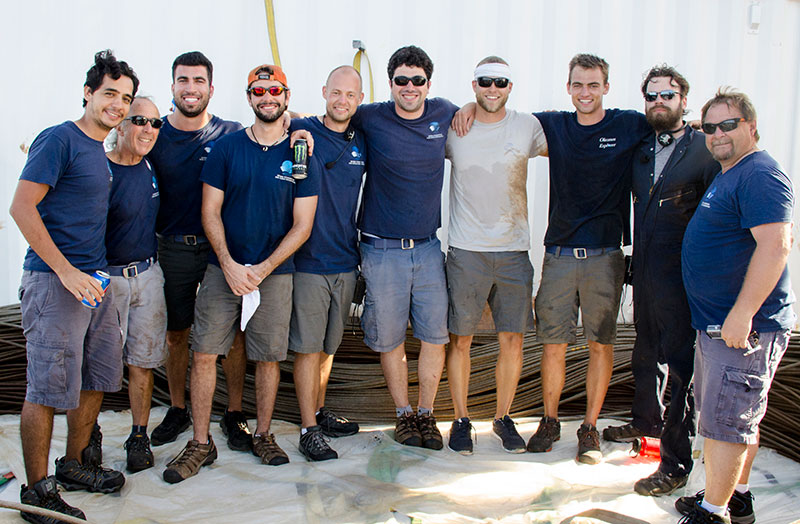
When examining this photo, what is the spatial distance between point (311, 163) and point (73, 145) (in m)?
1.14

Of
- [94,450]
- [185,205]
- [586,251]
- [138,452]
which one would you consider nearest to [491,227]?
[586,251]

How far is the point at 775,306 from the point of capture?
2.62m

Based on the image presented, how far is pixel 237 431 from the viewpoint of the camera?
3732 mm

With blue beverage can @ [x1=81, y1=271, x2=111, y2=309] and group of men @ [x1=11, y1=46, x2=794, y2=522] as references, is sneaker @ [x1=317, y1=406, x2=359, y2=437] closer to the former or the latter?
group of men @ [x1=11, y1=46, x2=794, y2=522]

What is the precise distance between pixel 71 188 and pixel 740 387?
303 centimetres

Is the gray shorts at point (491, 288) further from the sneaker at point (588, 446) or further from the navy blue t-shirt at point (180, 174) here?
the navy blue t-shirt at point (180, 174)

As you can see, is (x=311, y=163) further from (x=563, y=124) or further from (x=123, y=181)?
(x=563, y=124)

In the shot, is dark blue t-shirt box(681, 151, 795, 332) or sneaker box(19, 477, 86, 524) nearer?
dark blue t-shirt box(681, 151, 795, 332)

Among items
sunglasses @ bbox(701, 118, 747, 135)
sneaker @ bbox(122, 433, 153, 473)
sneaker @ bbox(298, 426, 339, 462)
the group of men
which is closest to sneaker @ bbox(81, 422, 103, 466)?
the group of men

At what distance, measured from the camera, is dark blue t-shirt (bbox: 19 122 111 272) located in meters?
2.78

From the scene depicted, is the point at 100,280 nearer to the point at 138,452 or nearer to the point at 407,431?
the point at 138,452

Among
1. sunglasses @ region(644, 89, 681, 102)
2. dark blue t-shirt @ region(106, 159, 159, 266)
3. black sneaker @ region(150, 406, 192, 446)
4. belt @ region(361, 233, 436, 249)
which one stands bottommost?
black sneaker @ region(150, 406, 192, 446)

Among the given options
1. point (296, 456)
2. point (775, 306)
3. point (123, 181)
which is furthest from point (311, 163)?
point (775, 306)

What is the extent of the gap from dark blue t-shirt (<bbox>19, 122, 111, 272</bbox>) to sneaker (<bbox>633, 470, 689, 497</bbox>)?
9.43ft
